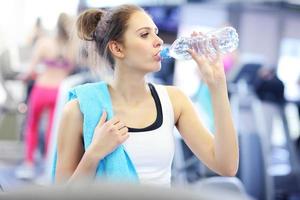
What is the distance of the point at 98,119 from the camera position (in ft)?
4.56

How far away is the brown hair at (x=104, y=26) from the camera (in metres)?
1.46

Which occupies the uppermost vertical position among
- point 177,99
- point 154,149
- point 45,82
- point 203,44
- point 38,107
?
point 45,82

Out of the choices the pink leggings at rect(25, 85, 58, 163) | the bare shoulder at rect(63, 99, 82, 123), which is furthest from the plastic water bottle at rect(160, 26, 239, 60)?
the pink leggings at rect(25, 85, 58, 163)

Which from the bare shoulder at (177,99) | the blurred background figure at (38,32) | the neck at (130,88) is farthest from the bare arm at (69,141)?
the blurred background figure at (38,32)

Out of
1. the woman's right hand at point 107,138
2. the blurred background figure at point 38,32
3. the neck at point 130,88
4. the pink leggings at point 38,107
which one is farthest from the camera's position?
the blurred background figure at point 38,32

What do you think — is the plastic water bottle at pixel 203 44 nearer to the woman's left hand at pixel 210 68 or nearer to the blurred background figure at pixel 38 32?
the woman's left hand at pixel 210 68

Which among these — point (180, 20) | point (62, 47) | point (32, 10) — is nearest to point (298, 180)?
point (62, 47)

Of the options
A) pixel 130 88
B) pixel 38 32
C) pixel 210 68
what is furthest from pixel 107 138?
pixel 38 32

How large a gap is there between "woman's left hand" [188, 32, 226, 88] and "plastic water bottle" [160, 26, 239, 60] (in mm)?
11

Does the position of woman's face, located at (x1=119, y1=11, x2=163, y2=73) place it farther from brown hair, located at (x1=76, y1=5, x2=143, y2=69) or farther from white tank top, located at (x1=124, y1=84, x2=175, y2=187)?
white tank top, located at (x1=124, y1=84, x2=175, y2=187)

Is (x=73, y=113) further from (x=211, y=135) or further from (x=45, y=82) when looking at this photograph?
(x=45, y=82)

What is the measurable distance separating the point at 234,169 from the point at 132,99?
1.01 feet

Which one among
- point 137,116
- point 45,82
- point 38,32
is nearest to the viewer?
point 137,116

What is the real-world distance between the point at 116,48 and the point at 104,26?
0.06m
